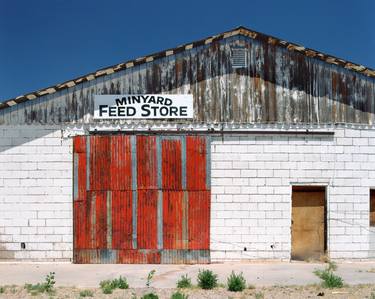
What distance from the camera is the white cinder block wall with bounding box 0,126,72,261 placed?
12852 millimetres

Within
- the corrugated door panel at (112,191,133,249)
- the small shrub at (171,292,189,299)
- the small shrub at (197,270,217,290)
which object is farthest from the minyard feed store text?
Result: the small shrub at (171,292,189,299)

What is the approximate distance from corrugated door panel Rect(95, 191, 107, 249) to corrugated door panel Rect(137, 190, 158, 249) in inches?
36.5

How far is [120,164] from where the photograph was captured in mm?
12938

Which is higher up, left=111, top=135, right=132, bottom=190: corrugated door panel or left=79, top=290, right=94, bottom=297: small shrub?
left=111, top=135, right=132, bottom=190: corrugated door panel

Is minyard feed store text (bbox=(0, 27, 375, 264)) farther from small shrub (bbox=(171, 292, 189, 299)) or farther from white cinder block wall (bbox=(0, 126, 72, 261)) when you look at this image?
small shrub (bbox=(171, 292, 189, 299))

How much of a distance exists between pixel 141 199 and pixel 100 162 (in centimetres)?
152

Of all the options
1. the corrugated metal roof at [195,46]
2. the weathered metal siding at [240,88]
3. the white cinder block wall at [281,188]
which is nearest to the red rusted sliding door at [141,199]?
the white cinder block wall at [281,188]

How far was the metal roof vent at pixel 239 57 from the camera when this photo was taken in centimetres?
1316

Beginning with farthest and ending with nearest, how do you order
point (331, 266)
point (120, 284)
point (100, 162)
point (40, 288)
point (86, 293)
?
1. point (100, 162)
2. point (331, 266)
3. point (120, 284)
4. point (40, 288)
5. point (86, 293)

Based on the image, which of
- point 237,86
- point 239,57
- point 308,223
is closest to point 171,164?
point 237,86

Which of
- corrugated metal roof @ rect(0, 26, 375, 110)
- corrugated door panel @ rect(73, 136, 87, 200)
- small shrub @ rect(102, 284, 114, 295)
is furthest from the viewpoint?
corrugated door panel @ rect(73, 136, 87, 200)

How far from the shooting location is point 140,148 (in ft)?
42.4

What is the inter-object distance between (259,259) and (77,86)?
6874mm

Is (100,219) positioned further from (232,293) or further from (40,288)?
(232,293)
